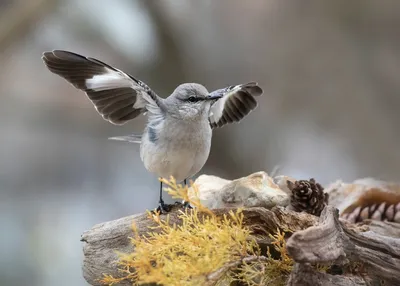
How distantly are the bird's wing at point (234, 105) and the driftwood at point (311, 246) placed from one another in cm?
26

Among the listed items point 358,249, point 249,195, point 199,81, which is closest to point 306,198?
point 249,195

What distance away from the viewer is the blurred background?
1.53m

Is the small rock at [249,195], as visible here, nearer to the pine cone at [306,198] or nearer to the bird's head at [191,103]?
the pine cone at [306,198]

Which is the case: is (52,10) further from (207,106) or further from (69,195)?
(207,106)

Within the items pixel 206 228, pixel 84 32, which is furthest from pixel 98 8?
pixel 206 228

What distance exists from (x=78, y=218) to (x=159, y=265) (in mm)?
1039

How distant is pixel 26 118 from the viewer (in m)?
1.58

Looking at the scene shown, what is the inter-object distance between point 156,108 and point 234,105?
0.17 m

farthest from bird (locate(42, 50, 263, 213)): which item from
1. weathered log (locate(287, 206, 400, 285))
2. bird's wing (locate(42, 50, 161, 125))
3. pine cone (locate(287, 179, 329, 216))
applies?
weathered log (locate(287, 206, 400, 285))

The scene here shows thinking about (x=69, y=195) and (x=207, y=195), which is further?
(x=69, y=195)

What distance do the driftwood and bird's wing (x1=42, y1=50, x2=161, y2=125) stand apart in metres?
0.18

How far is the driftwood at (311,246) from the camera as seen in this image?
48 cm

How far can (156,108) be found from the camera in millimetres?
801

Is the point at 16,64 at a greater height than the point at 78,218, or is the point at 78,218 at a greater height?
the point at 16,64
